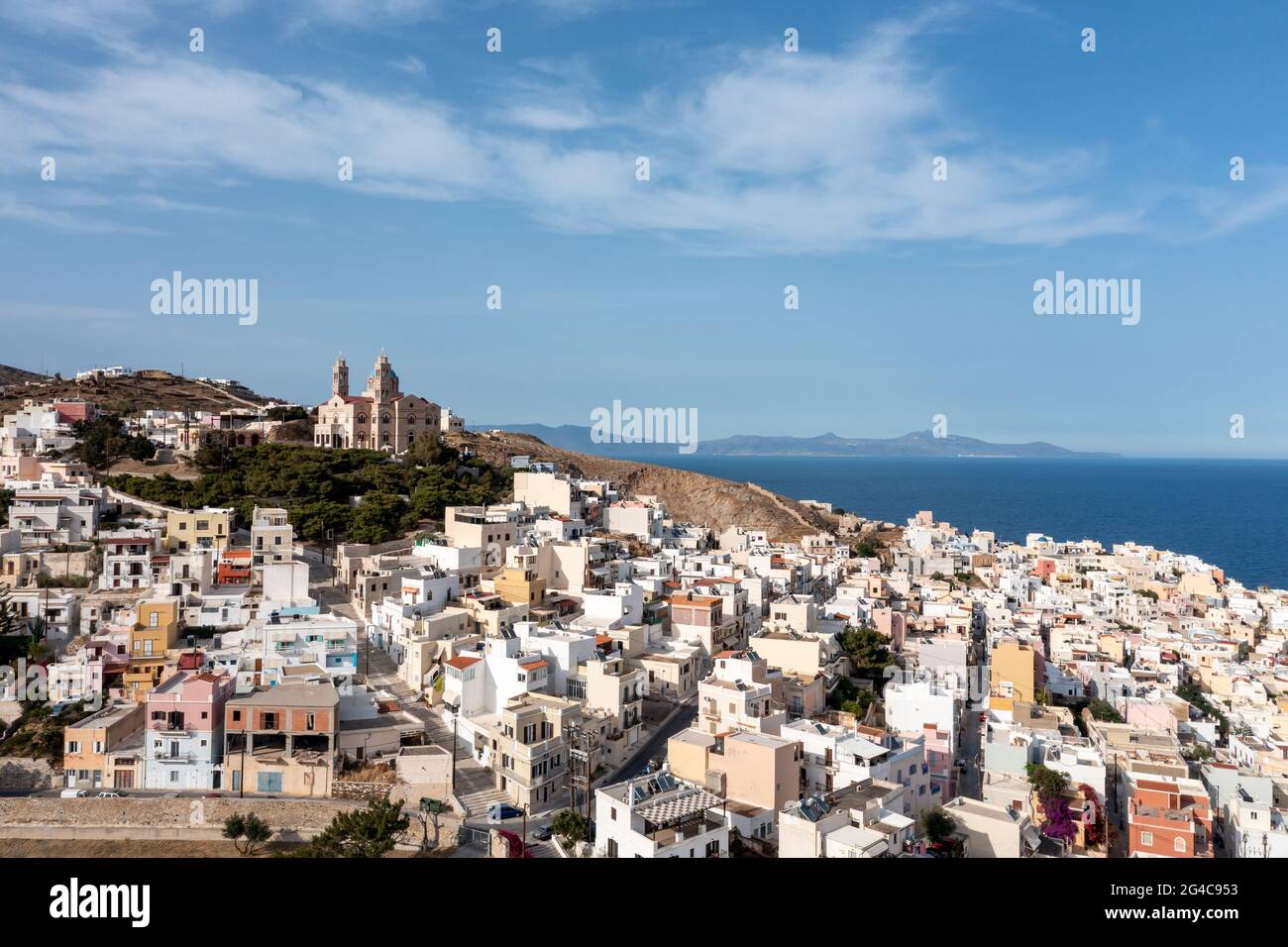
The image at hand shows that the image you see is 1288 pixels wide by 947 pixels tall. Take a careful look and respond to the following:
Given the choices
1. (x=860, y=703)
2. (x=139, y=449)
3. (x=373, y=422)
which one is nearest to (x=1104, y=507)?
(x=373, y=422)

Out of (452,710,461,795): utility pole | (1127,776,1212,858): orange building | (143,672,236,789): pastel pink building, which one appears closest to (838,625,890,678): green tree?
(1127,776,1212,858): orange building

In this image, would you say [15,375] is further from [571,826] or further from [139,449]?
[571,826]

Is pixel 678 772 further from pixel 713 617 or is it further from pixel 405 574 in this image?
pixel 405 574

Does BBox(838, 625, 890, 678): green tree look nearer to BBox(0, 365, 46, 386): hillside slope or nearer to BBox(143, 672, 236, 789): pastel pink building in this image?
BBox(143, 672, 236, 789): pastel pink building

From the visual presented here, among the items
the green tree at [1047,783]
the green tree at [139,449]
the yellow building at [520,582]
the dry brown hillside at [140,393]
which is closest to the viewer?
the green tree at [1047,783]

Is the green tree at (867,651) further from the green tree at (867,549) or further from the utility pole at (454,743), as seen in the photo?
the green tree at (867,549)

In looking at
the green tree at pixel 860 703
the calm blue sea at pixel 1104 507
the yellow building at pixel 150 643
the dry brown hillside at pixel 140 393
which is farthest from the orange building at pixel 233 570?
the calm blue sea at pixel 1104 507
